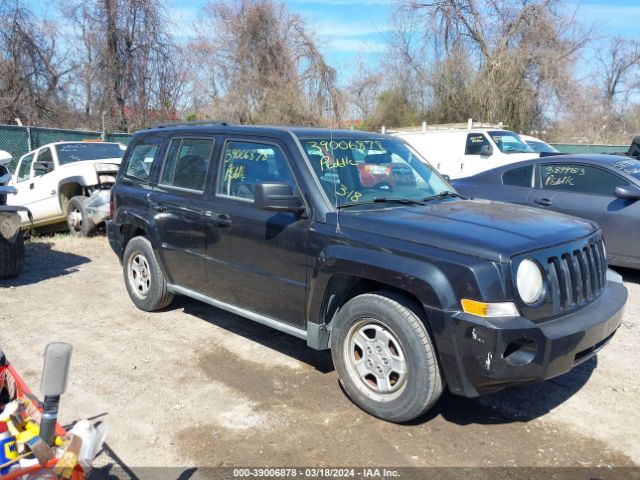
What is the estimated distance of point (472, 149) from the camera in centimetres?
1484

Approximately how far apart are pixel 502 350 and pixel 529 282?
0.44 m

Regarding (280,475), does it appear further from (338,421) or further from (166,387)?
(166,387)

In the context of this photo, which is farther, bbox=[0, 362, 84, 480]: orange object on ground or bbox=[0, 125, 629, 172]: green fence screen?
bbox=[0, 125, 629, 172]: green fence screen

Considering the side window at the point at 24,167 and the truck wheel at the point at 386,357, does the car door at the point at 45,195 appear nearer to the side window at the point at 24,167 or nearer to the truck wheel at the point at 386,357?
the side window at the point at 24,167

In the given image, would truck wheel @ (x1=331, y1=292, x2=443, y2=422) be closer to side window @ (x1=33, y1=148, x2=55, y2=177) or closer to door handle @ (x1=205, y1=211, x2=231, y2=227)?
door handle @ (x1=205, y1=211, x2=231, y2=227)

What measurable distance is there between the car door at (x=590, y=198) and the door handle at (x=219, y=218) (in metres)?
4.56

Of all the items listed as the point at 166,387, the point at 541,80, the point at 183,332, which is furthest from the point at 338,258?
the point at 541,80

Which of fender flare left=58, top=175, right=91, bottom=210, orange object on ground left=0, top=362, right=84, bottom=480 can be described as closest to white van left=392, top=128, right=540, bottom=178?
fender flare left=58, top=175, right=91, bottom=210

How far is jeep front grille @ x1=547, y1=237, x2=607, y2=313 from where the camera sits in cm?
335

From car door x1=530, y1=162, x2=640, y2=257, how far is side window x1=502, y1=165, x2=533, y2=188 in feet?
0.48

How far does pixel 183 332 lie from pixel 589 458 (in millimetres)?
3525

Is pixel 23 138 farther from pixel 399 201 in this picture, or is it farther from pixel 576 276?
Result: pixel 576 276

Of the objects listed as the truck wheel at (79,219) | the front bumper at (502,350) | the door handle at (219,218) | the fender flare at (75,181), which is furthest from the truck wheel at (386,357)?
the fender flare at (75,181)

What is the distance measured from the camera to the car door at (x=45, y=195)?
10219 millimetres
